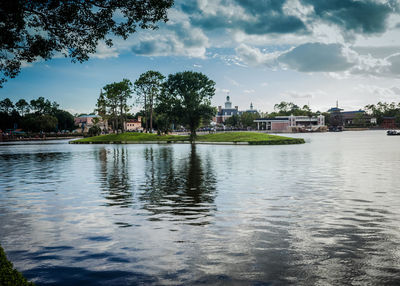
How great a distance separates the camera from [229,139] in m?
82.7

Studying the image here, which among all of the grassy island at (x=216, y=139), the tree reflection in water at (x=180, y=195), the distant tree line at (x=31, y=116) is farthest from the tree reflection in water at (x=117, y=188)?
the distant tree line at (x=31, y=116)

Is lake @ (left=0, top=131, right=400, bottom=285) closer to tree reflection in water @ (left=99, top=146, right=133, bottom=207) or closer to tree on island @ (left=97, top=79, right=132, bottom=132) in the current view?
tree reflection in water @ (left=99, top=146, right=133, bottom=207)

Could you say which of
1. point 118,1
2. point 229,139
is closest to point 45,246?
point 118,1

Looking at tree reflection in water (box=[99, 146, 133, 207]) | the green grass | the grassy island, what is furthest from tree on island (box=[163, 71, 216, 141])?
the green grass

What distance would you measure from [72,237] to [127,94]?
102776mm

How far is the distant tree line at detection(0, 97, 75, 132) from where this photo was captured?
161887 millimetres

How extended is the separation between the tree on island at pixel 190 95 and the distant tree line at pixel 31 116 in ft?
309

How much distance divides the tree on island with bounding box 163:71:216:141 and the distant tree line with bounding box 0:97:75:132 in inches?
3712

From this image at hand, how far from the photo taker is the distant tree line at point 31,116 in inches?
6374

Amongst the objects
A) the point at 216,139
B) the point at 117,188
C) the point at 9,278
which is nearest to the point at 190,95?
the point at 216,139

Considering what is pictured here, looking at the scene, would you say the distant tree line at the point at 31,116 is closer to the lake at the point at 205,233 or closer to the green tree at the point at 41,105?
the green tree at the point at 41,105

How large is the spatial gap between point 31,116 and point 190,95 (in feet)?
384

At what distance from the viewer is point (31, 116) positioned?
172500 millimetres

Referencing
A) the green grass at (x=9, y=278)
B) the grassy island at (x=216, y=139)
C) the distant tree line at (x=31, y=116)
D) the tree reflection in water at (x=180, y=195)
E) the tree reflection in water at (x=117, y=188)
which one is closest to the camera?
the green grass at (x=9, y=278)
